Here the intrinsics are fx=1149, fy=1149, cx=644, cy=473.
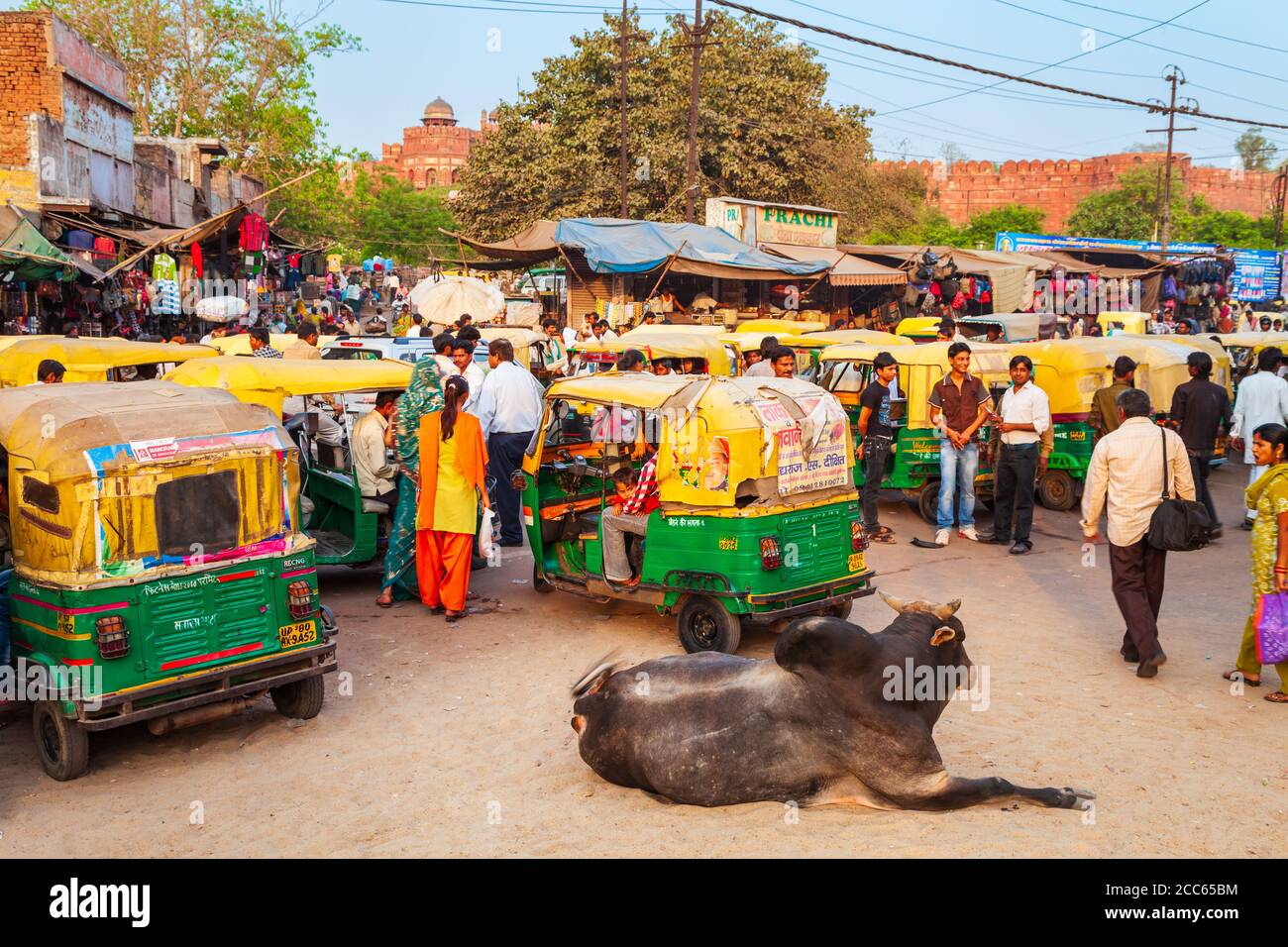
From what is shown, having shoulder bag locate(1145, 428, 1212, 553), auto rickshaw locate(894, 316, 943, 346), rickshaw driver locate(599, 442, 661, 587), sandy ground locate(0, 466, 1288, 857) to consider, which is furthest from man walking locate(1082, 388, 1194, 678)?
auto rickshaw locate(894, 316, 943, 346)

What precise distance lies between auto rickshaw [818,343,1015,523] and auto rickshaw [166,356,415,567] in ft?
16.6

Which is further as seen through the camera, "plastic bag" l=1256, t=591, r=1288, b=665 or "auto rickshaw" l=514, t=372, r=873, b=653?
"auto rickshaw" l=514, t=372, r=873, b=653

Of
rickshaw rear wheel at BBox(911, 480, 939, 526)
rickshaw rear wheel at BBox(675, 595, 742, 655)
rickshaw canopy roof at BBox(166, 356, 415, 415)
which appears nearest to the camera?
rickshaw rear wheel at BBox(675, 595, 742, 655)

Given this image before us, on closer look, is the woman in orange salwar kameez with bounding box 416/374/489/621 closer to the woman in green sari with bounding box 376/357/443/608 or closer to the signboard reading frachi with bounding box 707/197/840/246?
the woman in green sari with bounding box 376/357/443/608

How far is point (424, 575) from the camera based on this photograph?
28.6 feet

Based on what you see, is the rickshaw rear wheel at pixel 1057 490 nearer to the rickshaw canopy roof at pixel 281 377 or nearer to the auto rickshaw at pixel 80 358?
the rickshaw canopy roof at pixel 281 377

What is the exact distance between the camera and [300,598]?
6.19 meters

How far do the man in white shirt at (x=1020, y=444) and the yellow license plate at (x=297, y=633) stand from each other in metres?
7.23

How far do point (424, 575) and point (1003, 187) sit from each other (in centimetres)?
6587

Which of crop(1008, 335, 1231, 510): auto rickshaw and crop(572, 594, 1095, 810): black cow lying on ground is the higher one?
crop(1008, 335, 1231, 510): auto rickshaw

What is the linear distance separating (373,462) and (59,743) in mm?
3689

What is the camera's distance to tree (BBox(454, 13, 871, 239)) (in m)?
36.9

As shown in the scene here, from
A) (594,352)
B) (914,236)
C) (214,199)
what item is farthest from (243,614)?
(914,236)

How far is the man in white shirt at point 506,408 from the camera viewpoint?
434 inches
